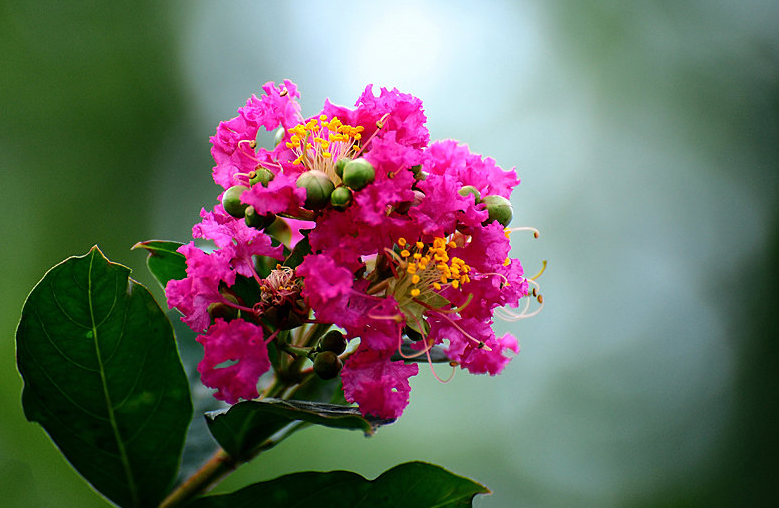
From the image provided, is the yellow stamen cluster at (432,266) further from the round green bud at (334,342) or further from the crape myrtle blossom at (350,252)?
the round green bud at (334,342)

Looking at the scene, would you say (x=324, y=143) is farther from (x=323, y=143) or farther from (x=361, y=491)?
(x=361, y=491)

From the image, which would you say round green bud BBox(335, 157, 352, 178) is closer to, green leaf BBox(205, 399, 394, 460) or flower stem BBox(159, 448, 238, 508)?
green leaf BBox(205, 399, 394, 460)

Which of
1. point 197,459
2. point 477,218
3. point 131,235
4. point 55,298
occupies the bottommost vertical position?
point 197,459

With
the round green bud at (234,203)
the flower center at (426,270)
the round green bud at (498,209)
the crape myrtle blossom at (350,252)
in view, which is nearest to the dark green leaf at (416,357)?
the crape myrtle blossom at (350,252)

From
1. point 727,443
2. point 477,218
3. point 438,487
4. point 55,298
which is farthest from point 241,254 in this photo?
point 727,443

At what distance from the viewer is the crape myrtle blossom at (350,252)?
1206 millimetres

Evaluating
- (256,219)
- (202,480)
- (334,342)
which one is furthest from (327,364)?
(202,480)

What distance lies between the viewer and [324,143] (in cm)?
131

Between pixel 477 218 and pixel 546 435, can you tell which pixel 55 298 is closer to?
pixel 477 218

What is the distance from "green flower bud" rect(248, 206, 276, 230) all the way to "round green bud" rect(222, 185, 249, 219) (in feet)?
0.04

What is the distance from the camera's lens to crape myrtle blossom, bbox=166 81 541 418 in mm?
1206

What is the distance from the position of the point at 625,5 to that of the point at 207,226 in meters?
9.29

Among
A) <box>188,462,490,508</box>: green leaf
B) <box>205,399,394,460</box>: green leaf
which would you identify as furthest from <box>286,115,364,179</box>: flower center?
<box>188,462,490,508</box>: green leaf

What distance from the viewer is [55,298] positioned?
1.22 m
